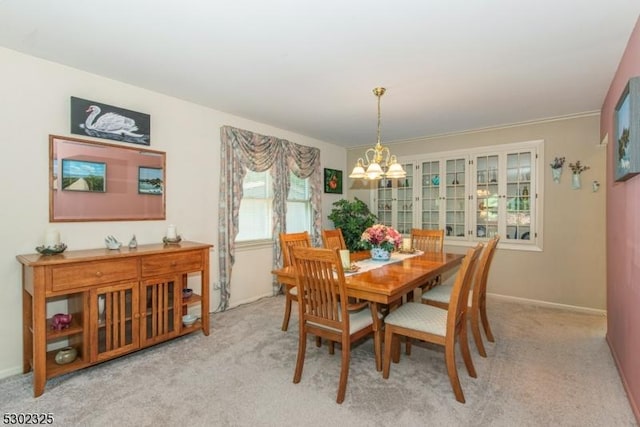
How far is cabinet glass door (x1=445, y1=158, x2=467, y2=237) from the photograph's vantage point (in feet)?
15.8

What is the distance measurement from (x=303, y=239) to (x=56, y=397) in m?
2.26

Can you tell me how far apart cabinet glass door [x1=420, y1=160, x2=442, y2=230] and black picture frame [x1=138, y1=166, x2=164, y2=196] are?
12.4 feet

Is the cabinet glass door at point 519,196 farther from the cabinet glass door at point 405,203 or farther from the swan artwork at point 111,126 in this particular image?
the swan artwork at point 111,126

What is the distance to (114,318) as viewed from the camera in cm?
252

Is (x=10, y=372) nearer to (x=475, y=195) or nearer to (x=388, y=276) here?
(x=388, y=276)

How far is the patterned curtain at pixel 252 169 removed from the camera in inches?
152

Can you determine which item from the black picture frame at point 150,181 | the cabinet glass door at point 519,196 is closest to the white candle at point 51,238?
the black picture frame at point 150,181

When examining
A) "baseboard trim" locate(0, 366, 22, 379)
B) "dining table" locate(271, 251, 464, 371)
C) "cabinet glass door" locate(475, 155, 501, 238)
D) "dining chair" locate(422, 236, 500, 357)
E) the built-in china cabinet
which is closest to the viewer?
"dining table" locate(271, 251, 464, 371)

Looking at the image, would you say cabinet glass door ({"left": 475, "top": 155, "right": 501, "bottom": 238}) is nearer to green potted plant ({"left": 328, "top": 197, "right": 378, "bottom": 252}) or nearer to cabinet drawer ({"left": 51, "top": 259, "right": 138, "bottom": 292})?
green potted plant ({"left": 328, "top": 197, "right": 378, "bottom": 252})

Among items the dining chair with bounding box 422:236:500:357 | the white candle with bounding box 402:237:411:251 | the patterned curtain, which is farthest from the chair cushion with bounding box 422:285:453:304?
the patterned curtain

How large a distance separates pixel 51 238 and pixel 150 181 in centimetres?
98

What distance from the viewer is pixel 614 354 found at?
2.64 meters

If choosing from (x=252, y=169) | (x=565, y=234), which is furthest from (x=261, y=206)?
(x=565, y=234)

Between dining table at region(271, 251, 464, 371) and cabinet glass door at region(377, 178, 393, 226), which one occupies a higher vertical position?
cabinet glass door at region(377, 178, 393, 226)
